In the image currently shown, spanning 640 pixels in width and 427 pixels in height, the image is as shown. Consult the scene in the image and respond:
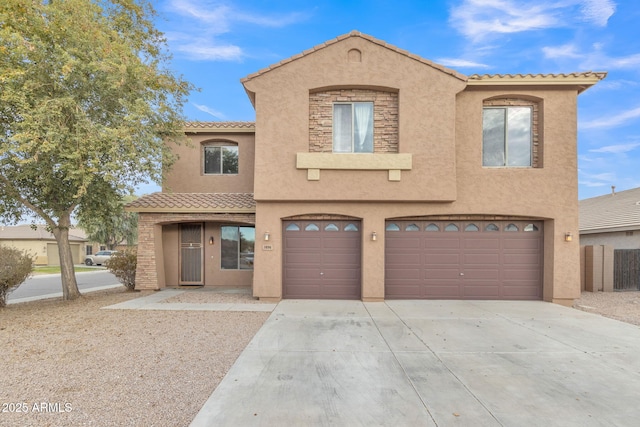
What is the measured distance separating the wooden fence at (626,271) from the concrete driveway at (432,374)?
6.92m

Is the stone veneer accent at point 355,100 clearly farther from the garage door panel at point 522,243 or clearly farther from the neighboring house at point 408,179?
the garage door panel at point 522,243

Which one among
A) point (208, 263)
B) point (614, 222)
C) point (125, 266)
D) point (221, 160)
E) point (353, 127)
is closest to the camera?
point (353, 127)

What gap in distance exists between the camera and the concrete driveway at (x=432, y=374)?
381 cm

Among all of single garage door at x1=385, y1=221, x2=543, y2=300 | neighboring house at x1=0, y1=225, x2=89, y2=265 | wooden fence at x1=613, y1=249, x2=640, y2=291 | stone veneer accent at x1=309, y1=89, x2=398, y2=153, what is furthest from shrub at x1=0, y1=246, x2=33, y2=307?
neighboring house at x1=0, y1=225, x2=89, y2=265

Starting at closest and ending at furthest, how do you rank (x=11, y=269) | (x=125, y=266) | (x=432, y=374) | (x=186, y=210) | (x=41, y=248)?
(x=432, y=374)
(x=11, y=269)
(x=186, y=210)
(x=125, y=266)
(x=41, y=248)

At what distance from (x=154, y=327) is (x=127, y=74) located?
294 inches

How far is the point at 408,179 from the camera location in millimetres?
9859

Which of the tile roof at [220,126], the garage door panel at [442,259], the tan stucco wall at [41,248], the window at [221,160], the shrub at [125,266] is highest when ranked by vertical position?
the tile roof at [220,126]

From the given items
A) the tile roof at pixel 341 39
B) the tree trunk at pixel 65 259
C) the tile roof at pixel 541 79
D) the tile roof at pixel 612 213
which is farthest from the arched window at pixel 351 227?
the tile roof at pixel 612 213

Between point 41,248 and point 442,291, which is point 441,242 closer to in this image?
point 442,291

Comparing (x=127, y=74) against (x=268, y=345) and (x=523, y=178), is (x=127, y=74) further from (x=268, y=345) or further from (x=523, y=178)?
(x=523, y=178)

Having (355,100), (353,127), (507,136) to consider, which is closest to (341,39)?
(355,100)

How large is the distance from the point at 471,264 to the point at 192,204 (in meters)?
10.3

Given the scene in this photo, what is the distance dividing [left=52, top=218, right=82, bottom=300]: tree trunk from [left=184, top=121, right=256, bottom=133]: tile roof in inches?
224
